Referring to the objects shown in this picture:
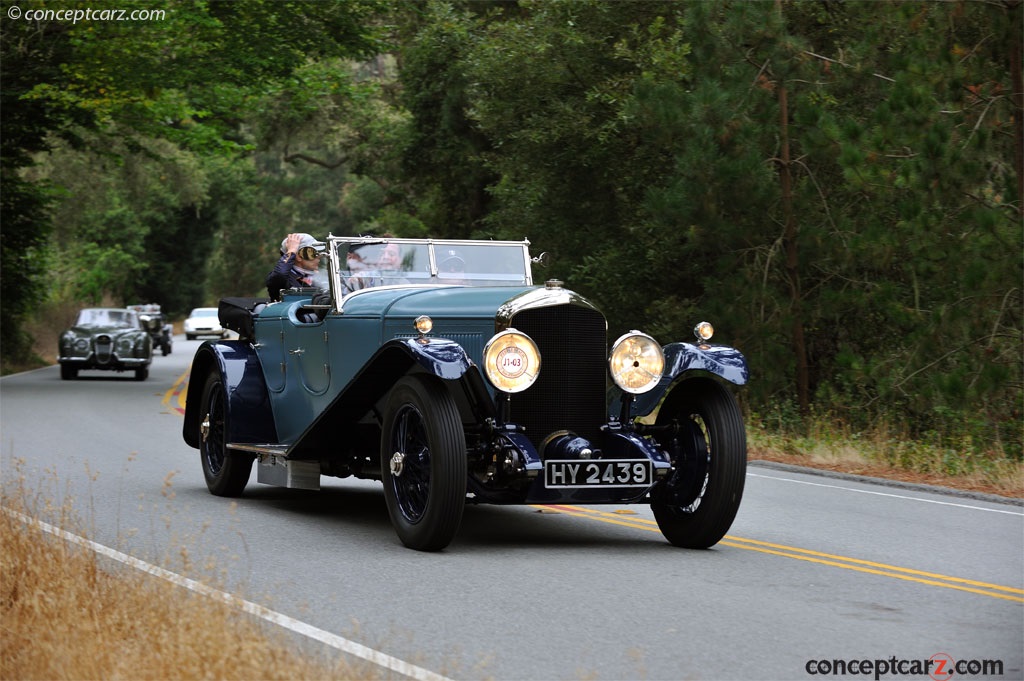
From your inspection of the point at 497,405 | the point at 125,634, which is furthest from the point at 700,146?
the point at 125,634

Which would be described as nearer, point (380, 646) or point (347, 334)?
→ point (380, 646)

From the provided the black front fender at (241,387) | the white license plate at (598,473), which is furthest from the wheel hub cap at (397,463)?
the black front fender at (241,387)

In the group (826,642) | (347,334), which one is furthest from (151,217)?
(826,642)

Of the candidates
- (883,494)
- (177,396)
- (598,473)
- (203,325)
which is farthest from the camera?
(203,325)

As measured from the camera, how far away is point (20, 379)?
105ft

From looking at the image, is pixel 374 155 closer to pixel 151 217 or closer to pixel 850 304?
pixel 850 304

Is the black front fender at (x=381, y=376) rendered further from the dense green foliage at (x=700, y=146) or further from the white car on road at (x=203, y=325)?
the white car on road at (x=203, y=325)

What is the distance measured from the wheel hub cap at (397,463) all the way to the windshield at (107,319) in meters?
25.9

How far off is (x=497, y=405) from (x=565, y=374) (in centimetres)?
51

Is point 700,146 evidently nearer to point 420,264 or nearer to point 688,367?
point 420,264

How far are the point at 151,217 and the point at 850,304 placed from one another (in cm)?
5890

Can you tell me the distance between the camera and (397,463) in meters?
9.09

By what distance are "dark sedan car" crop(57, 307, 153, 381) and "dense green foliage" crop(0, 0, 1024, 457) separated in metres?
2.90

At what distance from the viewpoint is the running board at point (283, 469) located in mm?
10852
